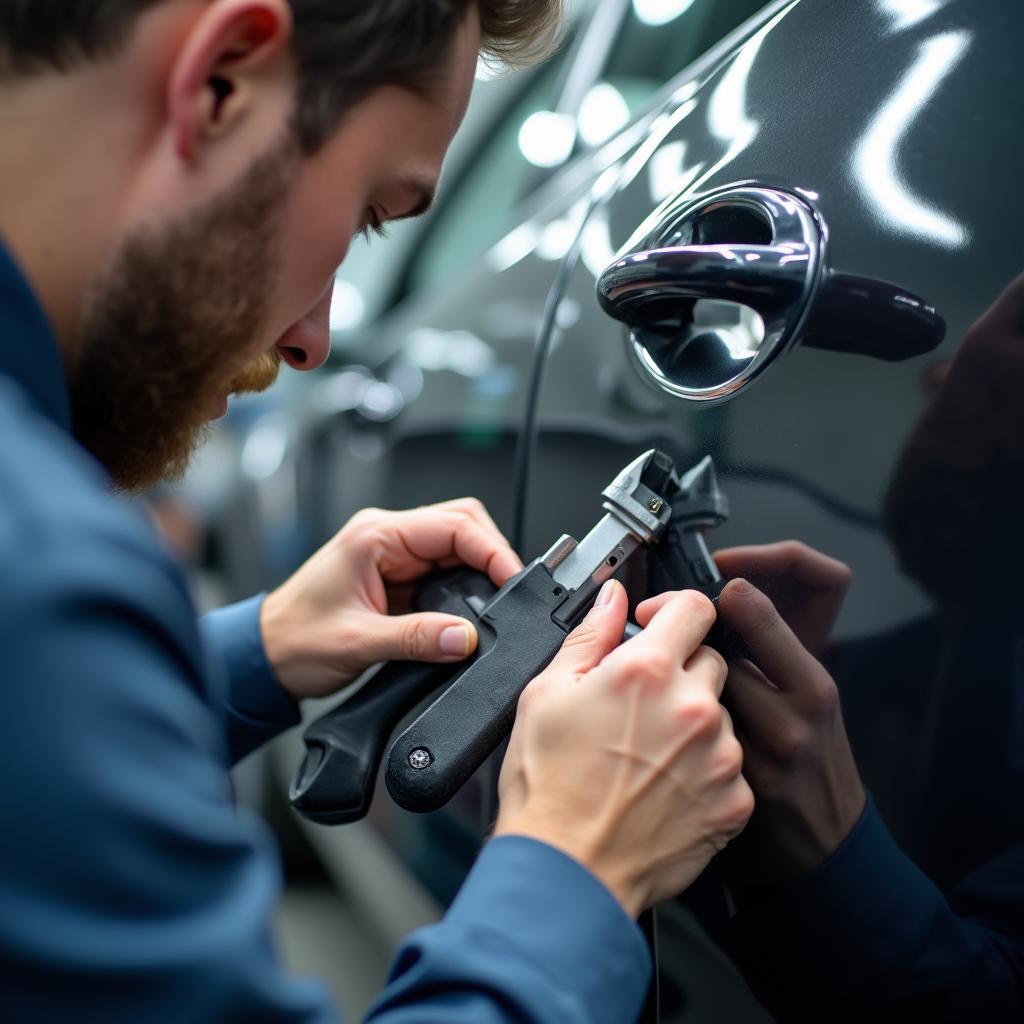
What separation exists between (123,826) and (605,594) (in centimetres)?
41

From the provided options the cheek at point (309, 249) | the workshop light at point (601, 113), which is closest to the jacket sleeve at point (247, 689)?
the cheek at point (309, 249)

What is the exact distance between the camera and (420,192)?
0.88 m

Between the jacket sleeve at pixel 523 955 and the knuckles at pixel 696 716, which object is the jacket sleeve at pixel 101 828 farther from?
the knuckles at pixel 696 716

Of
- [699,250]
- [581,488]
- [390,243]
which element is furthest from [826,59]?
[390,243]

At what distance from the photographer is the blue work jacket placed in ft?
1.57

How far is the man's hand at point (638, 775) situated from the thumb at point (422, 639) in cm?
19

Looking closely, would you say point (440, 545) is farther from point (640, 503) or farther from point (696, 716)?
point (696, 716)

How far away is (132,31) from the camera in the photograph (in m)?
0.71

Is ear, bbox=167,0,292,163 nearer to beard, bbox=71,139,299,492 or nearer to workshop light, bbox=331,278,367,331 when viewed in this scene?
beard, bbox=71,139,299,492

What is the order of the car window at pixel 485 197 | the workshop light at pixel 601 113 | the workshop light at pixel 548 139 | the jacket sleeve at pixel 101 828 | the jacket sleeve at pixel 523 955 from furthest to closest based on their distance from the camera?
the car window at pixel 485 197 < the workshop light at pixel 548 139 < the workshop light at pixel 601 113 < the jacket sleeve at pixel 523 955 < the jacket sleeve at pixel 101 828

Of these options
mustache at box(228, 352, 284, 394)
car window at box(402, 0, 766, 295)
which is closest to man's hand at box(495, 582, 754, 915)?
mustache at box(228, 352, 284, 394)

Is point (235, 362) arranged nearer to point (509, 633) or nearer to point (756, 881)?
point (509, 633)

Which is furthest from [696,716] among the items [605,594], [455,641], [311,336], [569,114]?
[569,114]

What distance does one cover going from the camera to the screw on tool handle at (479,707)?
0.79m
